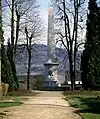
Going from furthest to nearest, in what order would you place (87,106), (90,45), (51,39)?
(51,39)
(90,45)
(87,106)

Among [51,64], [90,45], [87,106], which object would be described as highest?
[90,45]

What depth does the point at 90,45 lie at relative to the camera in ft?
132

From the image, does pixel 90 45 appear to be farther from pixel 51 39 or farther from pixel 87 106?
pixel 87 106

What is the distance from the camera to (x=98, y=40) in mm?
39500

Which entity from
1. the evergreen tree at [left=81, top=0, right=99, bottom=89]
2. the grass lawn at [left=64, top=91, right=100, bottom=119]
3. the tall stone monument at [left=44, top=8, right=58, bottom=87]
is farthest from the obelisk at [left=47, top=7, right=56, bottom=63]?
the grass lawn at [left=64, top=91, right=100, bottom=119]

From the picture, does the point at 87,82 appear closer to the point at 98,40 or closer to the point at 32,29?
the point at 98,40

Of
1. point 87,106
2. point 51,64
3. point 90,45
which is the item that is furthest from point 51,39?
point 87,106

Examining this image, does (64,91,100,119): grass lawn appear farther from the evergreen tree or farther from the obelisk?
the obelisk

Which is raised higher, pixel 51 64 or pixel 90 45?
pixel 90 45

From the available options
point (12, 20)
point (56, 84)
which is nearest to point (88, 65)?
point (12, 20)

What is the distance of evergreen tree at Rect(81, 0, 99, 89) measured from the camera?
38.9 metres

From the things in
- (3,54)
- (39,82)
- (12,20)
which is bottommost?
(39,82)

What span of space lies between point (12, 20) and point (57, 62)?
1498 cm

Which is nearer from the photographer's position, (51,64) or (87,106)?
(87,106)
